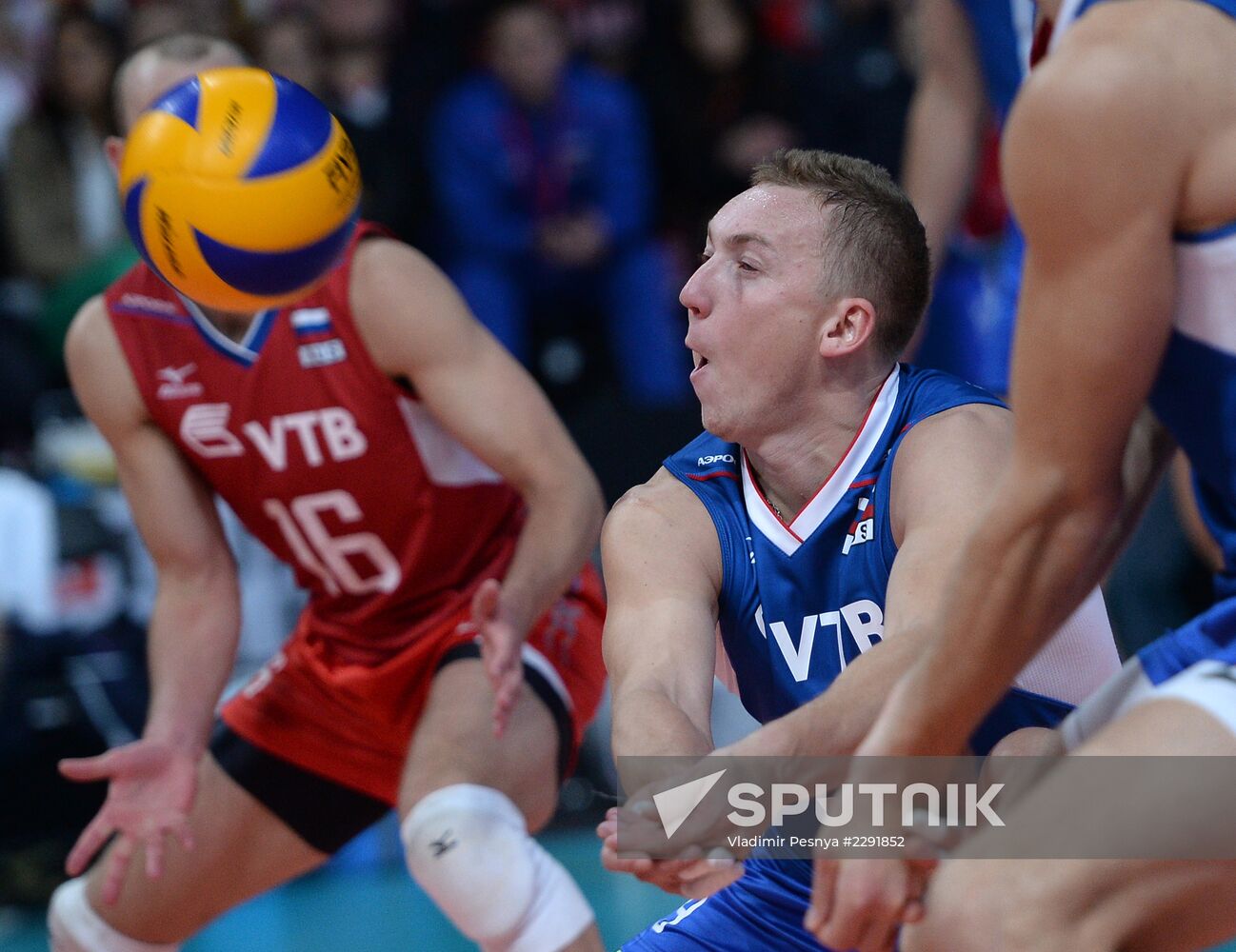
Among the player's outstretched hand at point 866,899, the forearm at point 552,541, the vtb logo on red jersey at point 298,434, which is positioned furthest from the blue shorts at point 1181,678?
the vtb logo on red jersey at point 298,434

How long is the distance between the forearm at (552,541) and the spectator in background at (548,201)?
3.73 metres

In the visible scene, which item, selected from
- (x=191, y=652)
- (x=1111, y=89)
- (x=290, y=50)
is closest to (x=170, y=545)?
(x=191, y=652)

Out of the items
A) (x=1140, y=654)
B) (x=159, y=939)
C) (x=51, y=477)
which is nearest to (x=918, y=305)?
(x=1140, y=654)

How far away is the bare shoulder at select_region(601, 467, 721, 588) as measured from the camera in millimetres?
2676

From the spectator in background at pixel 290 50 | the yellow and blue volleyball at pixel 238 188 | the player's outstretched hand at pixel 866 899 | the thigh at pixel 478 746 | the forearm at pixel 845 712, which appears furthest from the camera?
the spectator in background at pixel 290 50

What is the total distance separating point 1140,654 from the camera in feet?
7.43

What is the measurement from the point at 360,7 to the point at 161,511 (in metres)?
4.36

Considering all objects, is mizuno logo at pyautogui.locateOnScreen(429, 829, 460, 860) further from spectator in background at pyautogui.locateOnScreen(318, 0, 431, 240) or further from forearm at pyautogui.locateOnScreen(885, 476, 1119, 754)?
spectator in background at pyautogui.locateOnScreen(318, 0, 431, 240)

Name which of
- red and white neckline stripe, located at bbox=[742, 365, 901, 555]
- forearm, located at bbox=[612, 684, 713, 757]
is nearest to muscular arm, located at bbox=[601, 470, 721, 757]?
forearm, located at bbox=[612, 684, 713, 757]

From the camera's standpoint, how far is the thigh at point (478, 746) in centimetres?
334

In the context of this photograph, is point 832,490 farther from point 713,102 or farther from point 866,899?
point 713,102

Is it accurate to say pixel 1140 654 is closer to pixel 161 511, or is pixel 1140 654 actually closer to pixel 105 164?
pixel 161 511

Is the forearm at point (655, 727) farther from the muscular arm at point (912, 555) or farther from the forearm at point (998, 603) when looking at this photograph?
the forearm at point (998, 603)

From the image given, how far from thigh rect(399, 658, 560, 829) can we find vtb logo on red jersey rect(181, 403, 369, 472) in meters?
0.53
